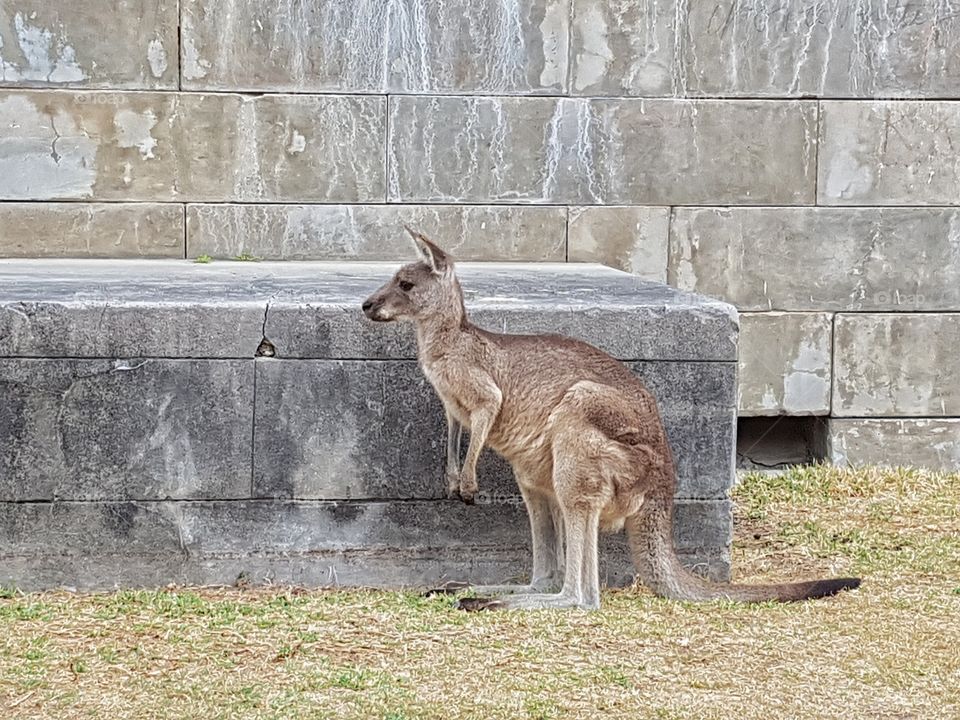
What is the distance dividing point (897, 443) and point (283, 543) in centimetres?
458

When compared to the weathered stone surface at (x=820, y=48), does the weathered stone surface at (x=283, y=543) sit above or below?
below

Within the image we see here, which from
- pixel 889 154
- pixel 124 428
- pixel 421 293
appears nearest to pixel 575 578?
pixel 421 293

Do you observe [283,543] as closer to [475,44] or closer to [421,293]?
[421,293]

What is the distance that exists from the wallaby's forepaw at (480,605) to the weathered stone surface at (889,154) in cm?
427

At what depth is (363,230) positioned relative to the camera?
A: 28.9 feet

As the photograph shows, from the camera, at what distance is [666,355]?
20.6ft

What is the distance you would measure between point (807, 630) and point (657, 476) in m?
0.84

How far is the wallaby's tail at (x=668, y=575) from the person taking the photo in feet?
19.2

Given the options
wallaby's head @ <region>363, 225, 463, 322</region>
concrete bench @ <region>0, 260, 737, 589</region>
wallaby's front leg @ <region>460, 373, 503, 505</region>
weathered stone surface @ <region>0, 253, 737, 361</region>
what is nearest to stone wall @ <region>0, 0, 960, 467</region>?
weathered stone surface @ <region>0, 253, 737, 361</region>

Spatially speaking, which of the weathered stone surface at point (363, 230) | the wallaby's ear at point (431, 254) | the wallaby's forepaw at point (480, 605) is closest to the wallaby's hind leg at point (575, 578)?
the wallaby's forepaw at point (480, 605)

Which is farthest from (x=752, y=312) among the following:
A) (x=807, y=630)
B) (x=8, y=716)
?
(x=8, y=716)

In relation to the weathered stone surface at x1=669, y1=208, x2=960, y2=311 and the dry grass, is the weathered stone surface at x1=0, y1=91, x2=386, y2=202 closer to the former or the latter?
the weathered stone surface at x1=669, y1=208, x2=960, y2=311

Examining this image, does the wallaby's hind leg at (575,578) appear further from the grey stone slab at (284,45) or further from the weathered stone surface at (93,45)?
the weathered stone surface at (93,45)

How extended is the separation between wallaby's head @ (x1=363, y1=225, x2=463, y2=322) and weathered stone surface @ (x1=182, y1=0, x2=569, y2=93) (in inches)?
124
